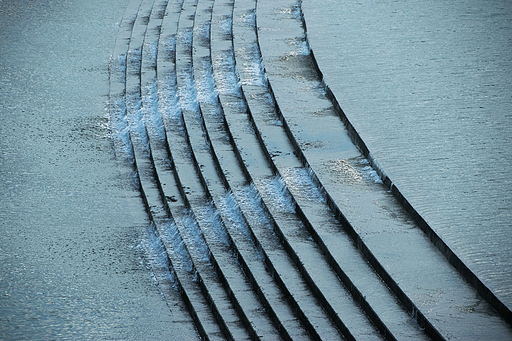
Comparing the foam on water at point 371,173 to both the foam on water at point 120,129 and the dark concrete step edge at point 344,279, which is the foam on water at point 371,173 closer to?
the dark concrete step edge at point 344,279

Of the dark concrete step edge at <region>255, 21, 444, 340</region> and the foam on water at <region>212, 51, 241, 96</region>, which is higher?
the foam on water at <region>212, 51, 241, 96</region>

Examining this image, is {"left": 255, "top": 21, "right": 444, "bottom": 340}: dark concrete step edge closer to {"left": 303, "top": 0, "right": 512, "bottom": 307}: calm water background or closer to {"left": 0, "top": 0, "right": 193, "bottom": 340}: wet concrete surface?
{"left": 303, "top": 0, "right": 512, "bottom": 307}: calm water background

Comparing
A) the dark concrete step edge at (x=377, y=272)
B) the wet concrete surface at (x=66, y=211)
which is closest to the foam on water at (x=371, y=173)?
the dark concrete step edge at (x=377, y=272)

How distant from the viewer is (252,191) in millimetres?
5000

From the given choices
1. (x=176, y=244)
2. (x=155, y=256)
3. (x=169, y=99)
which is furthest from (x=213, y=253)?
(x=169, y=99)

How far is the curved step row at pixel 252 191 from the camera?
387 centimetres

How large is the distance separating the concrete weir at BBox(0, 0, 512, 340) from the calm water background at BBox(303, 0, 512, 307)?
147 mm

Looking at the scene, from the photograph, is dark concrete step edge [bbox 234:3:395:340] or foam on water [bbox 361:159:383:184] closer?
dark concrete step edge [bbox 234:3:395:340]

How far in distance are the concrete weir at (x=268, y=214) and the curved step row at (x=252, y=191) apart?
0.01 metres

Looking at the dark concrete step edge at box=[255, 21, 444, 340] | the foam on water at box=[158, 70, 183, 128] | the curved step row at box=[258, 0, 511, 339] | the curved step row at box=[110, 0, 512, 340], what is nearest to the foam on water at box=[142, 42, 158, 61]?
the curved step row at box=[110, 0, 512, 340]

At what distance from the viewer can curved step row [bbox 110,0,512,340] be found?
3.87 m

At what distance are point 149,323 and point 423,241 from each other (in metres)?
1.92

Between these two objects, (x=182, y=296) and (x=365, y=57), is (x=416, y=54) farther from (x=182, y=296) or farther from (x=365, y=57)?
(x=182, y=296)

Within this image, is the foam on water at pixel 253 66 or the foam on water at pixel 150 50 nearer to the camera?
the foam on water at pixel 253 66
